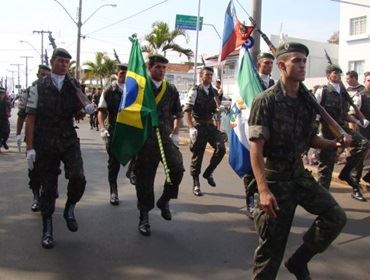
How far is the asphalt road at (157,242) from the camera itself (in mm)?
4598

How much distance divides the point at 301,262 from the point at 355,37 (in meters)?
27.4

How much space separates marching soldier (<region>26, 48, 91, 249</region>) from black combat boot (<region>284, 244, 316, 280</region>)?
2391 millimetres

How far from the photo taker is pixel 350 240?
5609 mm

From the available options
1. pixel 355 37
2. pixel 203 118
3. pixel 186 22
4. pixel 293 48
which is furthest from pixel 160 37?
pixel 293 48

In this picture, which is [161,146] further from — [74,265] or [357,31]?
[357,31]

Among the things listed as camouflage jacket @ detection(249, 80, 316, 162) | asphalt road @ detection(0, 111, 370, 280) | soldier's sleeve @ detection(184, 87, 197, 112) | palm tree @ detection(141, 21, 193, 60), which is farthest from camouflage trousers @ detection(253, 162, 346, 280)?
palm tree @ detection(141, 21, 193, 60)

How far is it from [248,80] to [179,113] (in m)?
0.96

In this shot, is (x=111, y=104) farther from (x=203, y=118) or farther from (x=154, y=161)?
(x=154, y=161)

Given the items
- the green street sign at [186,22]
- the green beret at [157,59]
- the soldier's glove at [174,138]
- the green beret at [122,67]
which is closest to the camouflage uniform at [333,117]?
the soldier's glove at [174,138]

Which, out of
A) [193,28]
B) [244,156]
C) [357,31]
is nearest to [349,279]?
[244,156]

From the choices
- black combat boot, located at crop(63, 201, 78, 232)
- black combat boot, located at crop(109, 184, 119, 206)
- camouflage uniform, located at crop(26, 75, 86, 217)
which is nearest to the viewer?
camouflage uniform, located at crop(26, 75, 86, 217)

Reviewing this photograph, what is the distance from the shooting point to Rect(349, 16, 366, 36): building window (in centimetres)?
2903

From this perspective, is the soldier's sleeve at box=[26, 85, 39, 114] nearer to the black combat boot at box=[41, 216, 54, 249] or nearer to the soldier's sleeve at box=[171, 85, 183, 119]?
the black combat boot at box=[41, 216, 54, 249]

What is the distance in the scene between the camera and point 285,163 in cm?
387
